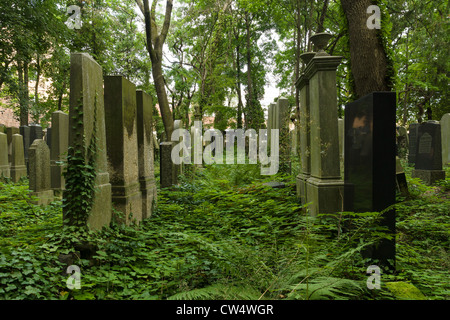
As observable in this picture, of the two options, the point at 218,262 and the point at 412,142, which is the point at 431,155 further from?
the point at 218,262

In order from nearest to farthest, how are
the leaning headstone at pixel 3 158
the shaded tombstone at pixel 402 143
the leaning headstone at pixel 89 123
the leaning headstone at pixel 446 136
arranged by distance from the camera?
the leaning headstone at pixel 89 123
the leaning headstone at pixel 3 158
the leaning headstone at pixel 446 136
the shaded tombstone at pixel 402 143

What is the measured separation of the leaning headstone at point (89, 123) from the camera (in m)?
3.47

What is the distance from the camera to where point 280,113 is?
827 cm

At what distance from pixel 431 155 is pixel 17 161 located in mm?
13059

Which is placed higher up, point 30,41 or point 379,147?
point 30,41

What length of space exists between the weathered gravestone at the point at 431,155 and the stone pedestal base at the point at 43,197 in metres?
10.5

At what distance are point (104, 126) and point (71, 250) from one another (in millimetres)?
1719

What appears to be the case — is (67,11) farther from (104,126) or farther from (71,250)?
(71,250)

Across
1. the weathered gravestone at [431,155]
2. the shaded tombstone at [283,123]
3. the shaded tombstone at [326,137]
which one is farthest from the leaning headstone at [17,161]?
the weathered gravestone at [431,155]

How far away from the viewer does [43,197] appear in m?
6.31

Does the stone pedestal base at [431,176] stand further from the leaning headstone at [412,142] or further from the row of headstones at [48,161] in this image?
the row of headstones at [48,161]

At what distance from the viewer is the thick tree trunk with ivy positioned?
620cm

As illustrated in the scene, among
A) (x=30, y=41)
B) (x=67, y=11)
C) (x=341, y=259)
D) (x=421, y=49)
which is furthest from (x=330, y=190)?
(x=67, y=11)

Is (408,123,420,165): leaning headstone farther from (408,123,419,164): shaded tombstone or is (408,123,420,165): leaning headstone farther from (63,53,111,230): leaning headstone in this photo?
(63,53,111,230): leaning headstone
